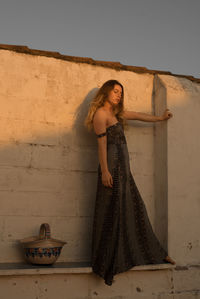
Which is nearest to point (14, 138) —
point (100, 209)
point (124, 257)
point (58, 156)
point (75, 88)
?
point (58, 156)

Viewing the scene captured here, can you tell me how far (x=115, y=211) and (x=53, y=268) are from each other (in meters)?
0.78

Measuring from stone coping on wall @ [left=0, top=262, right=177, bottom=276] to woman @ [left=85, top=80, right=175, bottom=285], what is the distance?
3.0 inches

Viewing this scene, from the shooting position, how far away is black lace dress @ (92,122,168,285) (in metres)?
3.25

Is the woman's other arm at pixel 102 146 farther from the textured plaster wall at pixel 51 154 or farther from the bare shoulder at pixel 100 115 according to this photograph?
the textured plaster wall at pixel 51 154

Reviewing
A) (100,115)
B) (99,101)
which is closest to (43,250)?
(100,115)

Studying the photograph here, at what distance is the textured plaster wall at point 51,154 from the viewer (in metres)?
3.57

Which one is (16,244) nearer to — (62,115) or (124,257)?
(124,257)

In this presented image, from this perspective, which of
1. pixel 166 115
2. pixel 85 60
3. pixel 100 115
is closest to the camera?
pixel 100 115

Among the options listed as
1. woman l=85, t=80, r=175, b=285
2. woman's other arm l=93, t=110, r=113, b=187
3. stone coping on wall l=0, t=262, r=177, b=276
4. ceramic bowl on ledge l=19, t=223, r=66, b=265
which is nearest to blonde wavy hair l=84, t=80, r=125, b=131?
woman l=85, t=80, r=175, b=285

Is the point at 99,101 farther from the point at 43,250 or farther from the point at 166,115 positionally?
the point at 43,250

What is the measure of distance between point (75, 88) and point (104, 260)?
6.43ft

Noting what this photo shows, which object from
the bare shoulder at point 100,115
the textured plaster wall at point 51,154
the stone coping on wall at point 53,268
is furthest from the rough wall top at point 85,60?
the stone coping on wall at point 53,268

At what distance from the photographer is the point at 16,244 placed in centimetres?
346

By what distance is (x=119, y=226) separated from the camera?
3320 millimetres
